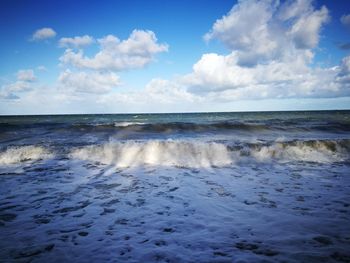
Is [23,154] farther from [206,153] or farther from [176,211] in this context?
[176,211]

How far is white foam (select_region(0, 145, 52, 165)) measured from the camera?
10.6 m

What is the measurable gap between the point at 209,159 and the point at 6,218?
7.52 metres

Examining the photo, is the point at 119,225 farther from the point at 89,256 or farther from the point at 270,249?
the point at 270,249

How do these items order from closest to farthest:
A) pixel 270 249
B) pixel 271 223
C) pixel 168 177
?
pixel 270 249
pixel 271 223
pixel 168 177

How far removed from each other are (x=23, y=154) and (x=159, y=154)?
6.24 meters

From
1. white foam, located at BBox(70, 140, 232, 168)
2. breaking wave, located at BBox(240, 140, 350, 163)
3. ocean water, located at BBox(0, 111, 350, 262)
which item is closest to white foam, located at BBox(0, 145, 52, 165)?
ocean water, located at BBox(0, 111, 350, 262)

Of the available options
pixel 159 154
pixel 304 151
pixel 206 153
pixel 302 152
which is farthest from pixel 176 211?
pixel 304 151

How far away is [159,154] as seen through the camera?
37.9ft

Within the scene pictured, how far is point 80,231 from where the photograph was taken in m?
3.87

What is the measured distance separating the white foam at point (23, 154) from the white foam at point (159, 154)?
141 centimetres

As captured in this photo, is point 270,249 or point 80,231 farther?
point 80,231

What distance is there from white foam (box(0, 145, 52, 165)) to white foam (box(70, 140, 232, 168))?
55.6 inches

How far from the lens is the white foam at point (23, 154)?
34.8ft

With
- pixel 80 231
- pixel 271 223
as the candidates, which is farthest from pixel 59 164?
pixel 271 223
